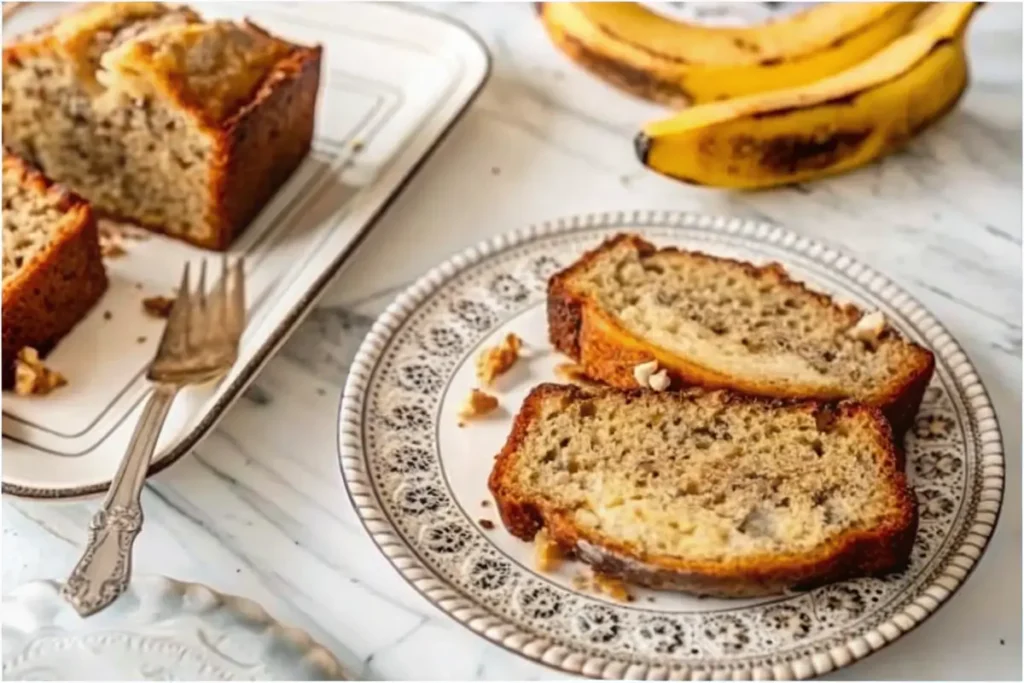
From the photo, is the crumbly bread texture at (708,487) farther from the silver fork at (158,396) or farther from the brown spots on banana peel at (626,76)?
the brown spots on banana peel at (626,76)

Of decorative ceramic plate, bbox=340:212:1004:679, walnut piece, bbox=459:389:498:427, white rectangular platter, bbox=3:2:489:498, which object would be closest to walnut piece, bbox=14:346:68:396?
white rectangular platter, bbox=3:2:489:498

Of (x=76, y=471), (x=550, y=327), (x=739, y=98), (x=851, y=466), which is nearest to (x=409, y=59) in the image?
(x=739, y=98)

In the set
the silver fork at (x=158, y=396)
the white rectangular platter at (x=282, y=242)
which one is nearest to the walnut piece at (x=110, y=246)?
the white rectangular platter at (x=282, y=242)

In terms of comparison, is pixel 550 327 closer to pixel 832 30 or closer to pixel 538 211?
pixel 538 211

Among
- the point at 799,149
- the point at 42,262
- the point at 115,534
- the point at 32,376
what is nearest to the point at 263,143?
the point at 42,262

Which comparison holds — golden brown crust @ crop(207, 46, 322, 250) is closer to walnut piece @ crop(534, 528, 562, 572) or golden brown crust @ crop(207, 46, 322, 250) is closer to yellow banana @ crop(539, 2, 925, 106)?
yellow banana @ crop(539, 2, 925, 106)
